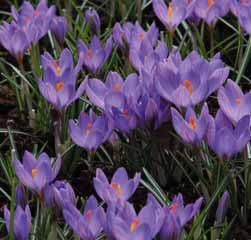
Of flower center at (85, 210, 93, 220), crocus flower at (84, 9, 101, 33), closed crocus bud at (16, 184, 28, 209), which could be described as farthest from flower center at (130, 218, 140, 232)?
crocus flower at (84, 9, 101, 33)

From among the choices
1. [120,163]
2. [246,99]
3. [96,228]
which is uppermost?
[246,99]

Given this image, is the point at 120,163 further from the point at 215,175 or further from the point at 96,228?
the point at 96,228

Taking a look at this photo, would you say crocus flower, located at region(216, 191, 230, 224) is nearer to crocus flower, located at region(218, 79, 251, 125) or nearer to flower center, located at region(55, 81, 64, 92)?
crocus flower, located at region(218, 79, 251, 125)

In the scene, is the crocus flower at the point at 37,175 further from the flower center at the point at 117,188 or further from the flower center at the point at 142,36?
the flower center at the point at 142,36

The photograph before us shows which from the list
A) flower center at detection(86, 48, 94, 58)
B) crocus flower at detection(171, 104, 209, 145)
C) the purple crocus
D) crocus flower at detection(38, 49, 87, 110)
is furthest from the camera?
flower center at detection(86, 48, 94, 58)

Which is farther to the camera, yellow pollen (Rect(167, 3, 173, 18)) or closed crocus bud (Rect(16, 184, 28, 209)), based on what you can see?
yellow pollen (Rect(167, 3, 173, 18))

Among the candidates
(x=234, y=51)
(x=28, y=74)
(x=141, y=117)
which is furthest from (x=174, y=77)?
(x=234, y=51)

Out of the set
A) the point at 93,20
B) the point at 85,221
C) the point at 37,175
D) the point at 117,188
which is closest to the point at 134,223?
the point at 85,221
